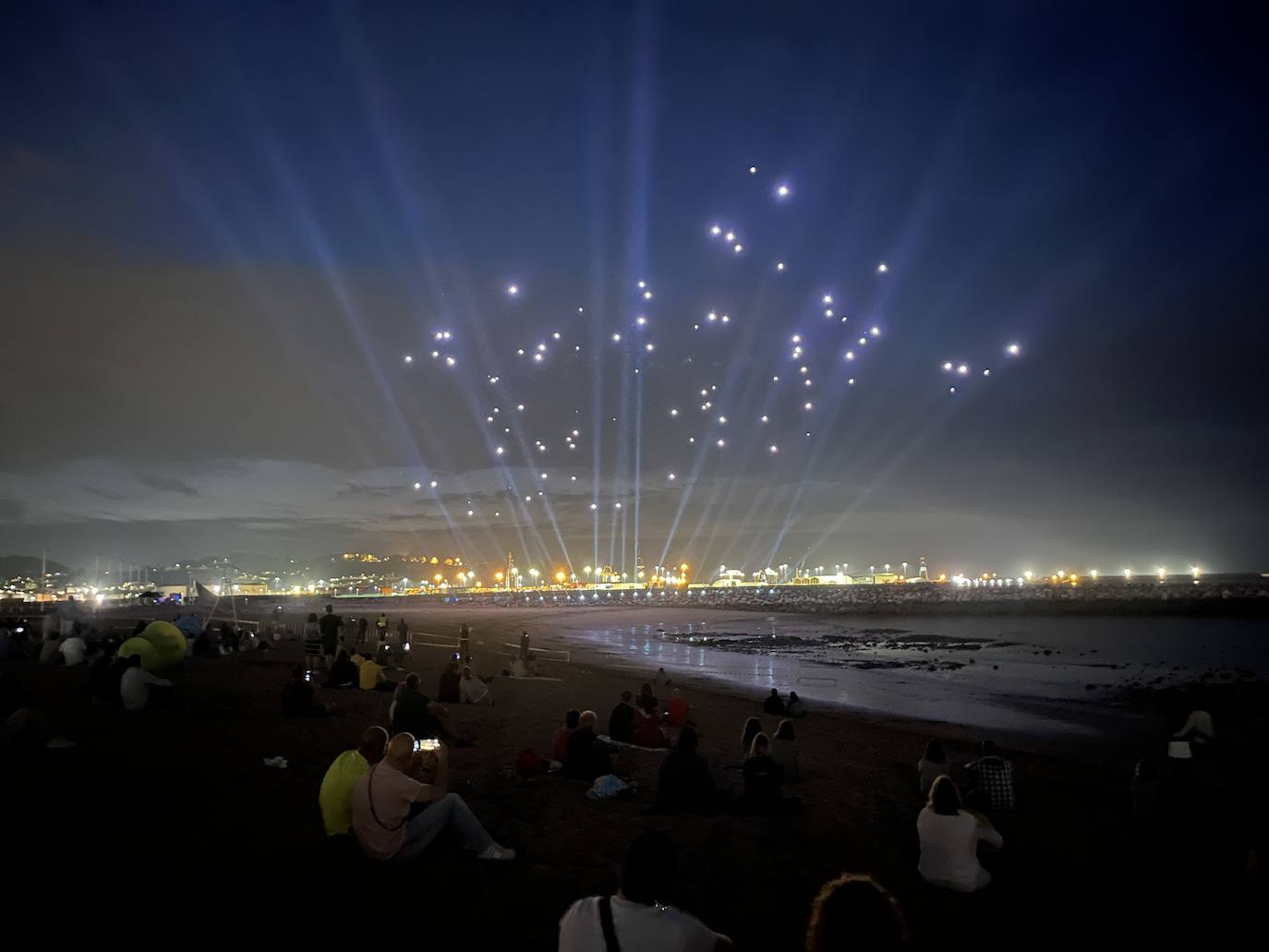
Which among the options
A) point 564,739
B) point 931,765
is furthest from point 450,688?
point 931,765

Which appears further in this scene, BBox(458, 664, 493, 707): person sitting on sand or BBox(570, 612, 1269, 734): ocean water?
BBox(570, 612, 1269, 734): ocean water

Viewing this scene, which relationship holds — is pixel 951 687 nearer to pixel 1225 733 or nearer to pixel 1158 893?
pixel 1225 733

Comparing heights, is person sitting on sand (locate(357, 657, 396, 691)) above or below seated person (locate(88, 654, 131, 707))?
below

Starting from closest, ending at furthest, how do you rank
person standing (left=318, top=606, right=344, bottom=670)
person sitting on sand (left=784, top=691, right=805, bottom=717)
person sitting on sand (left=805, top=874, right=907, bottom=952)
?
person sitting on sand (left=805, top=874, right=907, bottom=952)
person sitting on sand (left=784, top=691, right=805, bottom=717)
person standing (left=318, top=606, right=344, bottom=670)

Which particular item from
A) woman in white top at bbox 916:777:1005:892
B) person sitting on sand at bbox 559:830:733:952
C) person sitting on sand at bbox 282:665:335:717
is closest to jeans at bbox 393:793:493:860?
person sitting on sand at bbox 559:830:733:952

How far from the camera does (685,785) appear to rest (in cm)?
787

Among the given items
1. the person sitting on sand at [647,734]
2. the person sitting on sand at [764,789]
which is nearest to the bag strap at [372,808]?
the person sitting on sand at [764,789]

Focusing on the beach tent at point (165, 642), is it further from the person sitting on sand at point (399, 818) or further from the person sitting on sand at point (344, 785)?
the person sitting on sand at point (399, 818)

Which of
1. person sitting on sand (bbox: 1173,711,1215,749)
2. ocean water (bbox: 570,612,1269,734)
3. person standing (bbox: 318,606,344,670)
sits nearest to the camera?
person sitting on sand (bbox: 1173,711,1215,749)

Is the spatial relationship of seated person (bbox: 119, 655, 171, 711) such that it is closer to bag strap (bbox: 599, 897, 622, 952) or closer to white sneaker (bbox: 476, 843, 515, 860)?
white sneaker (bbox: 476, 843, 515, 860)

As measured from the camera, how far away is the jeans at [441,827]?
586 centimetres

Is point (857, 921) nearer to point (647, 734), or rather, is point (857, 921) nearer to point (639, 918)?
point (639, 918)

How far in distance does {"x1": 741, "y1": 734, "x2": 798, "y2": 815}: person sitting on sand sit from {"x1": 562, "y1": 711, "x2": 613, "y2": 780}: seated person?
185cm

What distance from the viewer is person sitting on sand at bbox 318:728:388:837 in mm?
6227
